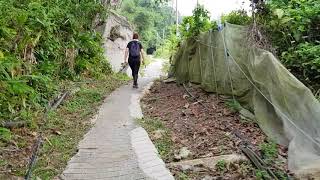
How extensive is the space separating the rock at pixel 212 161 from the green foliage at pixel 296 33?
258cm

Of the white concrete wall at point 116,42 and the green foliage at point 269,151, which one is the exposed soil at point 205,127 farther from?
the white concrete wall at point 116,42

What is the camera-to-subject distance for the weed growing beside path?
527 cm

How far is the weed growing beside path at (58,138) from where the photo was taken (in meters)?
5.27

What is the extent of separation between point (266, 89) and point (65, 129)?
3.60m

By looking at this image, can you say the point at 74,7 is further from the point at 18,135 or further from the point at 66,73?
the point at 18,135

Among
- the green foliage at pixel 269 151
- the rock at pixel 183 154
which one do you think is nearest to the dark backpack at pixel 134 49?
the rock at pixel 183 154

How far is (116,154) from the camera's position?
5.97 meters

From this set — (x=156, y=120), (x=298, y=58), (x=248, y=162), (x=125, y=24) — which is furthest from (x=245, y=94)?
(x=125, y=24)

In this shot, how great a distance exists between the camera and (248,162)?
211 inches

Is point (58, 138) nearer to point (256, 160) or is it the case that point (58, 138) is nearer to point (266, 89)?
point (256, 160)

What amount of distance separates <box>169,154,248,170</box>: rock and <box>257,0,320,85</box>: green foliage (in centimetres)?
258

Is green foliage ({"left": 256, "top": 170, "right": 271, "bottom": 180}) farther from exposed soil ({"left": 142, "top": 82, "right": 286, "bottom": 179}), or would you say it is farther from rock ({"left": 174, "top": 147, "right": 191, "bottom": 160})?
rock ({"left": 174, "top": 147, "right": 191, "bottom": 160})

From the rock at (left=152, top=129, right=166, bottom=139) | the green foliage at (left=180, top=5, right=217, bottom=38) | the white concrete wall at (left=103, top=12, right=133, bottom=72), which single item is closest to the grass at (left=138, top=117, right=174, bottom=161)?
the rock at (left=152, top=129, right=166, bottom=139)

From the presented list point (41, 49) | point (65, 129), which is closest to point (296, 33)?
point (65, 129)
